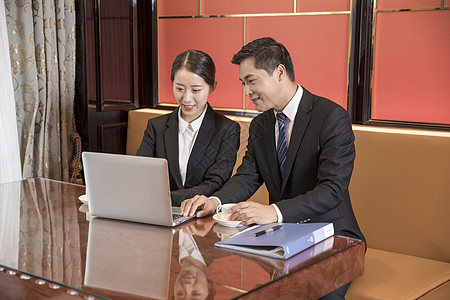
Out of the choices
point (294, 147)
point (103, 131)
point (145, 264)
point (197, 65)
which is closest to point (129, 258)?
point (145, 264)

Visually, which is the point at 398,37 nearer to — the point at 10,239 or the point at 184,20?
the point at 184,20

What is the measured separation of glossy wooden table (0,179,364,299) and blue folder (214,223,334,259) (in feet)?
0.09

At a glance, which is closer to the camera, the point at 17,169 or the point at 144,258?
the point at 144,258

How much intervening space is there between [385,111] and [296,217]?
141 cm

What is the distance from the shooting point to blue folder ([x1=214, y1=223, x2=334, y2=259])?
1606 millimetres

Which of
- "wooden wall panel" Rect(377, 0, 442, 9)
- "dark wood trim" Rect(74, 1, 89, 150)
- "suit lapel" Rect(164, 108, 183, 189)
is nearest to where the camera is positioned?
"suit lapel" Rect(164, 108, 183, 189)

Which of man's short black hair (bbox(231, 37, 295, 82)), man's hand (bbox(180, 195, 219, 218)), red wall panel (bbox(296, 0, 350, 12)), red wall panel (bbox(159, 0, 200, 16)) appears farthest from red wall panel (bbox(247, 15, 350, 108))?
man's hand (bbox(180, 195, 219, 218))

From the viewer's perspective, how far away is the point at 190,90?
8.65ft

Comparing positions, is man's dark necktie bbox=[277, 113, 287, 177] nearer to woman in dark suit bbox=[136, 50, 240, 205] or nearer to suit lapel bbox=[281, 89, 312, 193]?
suit lapel bbox=[281, 89, 312, 193]

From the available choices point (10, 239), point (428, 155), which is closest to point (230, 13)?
point (428, 155)

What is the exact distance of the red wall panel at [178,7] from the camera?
3.95 meters

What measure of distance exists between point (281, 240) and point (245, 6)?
240 centimetres

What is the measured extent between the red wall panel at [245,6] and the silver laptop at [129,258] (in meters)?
2.07

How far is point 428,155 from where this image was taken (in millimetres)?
2766
